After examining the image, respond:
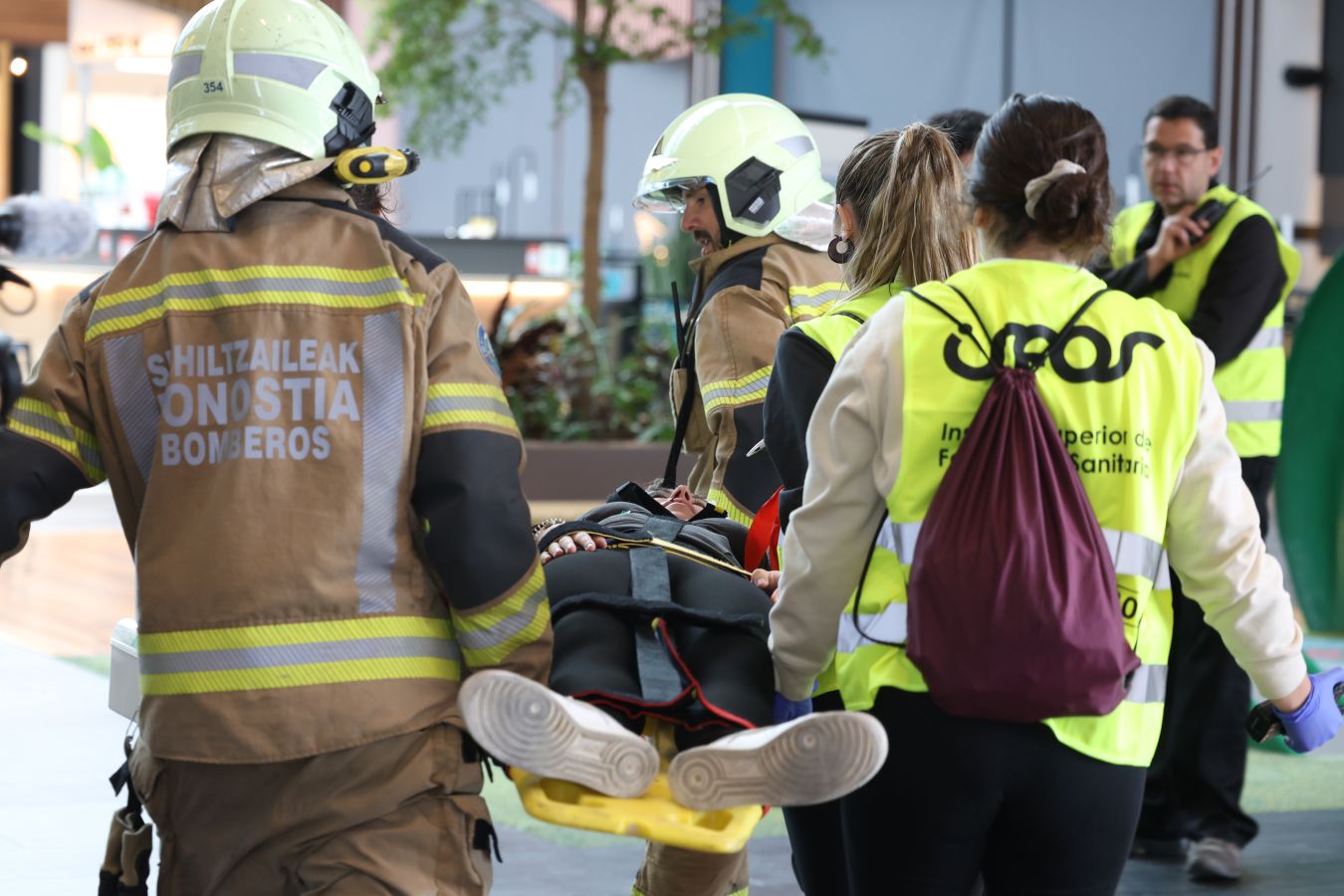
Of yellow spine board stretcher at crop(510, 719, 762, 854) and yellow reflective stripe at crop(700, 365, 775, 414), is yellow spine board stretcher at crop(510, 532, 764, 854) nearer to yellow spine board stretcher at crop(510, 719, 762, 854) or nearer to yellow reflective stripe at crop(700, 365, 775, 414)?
yellow spine board stretcher at crop(510, 719, 762, 854)

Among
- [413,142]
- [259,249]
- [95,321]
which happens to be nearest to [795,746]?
[259,249]

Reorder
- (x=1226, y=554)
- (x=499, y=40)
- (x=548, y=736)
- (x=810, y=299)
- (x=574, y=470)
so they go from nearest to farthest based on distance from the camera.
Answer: (x=548, y=736) → (x=1226, y=554) → (x=810, y=299) → (x=574, y=470) → (x=499, y=40)

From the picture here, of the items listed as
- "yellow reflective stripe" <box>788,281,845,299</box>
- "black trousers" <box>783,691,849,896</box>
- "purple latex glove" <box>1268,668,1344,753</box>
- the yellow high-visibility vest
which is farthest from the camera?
"yellow reflective stripe" <box>788,281,845,299</box>

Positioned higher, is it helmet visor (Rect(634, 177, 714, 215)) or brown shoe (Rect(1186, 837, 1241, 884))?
helmet visor (Rect(634, 177, 714, 215))

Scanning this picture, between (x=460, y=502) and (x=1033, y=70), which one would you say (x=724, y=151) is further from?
(x=1033, y=70)

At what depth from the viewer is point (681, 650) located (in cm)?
227

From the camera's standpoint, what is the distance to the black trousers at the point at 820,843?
2662mm

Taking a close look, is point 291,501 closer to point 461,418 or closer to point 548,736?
point 461,418

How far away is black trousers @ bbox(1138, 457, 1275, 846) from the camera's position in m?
4.28

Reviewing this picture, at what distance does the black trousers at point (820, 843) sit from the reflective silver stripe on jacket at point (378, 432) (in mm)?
856

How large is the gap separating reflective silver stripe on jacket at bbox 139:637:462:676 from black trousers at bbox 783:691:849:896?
2.68ft

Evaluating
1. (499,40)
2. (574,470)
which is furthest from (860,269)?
(499,40)

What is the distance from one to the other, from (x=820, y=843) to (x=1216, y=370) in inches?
87.1

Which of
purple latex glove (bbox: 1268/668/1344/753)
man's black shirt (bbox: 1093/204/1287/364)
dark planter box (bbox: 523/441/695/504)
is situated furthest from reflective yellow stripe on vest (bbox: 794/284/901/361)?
dark planter box (bbox: 523/441/695/504)
